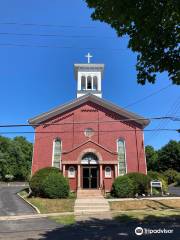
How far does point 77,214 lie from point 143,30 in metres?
13.4

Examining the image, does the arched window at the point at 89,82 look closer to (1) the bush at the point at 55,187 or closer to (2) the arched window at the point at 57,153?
(2) the arched window at the point at 57,153

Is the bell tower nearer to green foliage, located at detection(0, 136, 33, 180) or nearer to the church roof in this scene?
the church roof

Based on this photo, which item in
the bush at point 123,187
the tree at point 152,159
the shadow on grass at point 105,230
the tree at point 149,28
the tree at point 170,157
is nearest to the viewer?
the tree at point 149,28

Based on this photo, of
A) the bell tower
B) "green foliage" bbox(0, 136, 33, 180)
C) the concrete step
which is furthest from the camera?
"green foliage" bbox(0, 136, 33, 180)

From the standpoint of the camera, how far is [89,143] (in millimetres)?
27953

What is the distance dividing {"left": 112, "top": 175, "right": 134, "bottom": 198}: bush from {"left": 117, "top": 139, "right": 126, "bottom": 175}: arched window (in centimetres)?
439

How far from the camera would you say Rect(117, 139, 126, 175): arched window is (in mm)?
A: 28641

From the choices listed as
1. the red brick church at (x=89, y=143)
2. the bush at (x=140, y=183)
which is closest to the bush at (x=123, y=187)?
the bush at (x=140, y=183)

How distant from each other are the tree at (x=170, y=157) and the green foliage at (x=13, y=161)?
36.5 metres

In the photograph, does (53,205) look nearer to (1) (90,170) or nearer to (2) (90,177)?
(2) (90,177)

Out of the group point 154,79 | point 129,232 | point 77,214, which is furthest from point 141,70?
point 77,214

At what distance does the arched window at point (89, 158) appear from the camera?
27.8 m

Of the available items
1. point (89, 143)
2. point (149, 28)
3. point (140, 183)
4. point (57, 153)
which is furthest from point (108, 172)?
point (149, 28)

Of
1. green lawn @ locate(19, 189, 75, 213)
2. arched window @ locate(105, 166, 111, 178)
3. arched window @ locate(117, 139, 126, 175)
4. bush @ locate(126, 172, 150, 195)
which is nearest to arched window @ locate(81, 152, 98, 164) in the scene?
arched window @ locate(105, 166, 111, 178)
